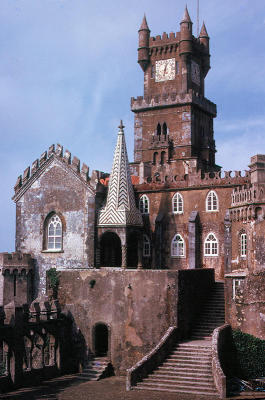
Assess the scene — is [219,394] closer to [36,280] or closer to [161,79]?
[36,280]

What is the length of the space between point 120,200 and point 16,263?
9400mm

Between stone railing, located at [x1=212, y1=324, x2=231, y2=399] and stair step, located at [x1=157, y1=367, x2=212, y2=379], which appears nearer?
stone railing, located at [x1=212, y1=324, x2=231, y2=399]

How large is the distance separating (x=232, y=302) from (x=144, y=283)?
5032 millimetres

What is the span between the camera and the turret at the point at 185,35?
53.9 meters

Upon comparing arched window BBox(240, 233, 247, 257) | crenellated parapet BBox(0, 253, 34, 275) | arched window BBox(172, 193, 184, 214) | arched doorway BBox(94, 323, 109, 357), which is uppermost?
arched window BBox(172, 193, 184, 214)

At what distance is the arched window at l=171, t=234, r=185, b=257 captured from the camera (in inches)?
1655

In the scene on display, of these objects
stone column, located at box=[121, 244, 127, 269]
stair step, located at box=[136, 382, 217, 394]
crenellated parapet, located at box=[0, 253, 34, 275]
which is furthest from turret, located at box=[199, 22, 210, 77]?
stair step, located at box=[136, 382, 217, 394]

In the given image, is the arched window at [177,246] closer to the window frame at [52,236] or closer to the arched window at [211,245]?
the arched window at [211,245]

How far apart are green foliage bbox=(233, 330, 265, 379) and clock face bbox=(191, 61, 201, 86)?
30787mm

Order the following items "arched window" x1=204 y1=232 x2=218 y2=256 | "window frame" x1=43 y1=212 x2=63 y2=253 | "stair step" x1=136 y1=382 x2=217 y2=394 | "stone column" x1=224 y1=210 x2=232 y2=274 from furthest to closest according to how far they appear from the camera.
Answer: "window frame" x1=43 y1=212 x2=63 y2=253 < "arched window" x1=204 y1=232 x2=218 y2=256 < "stone column" x1=224 y1=210 x2=232 y2=274 < "stair step" x1=136 y1=382 x2=217 y2=394

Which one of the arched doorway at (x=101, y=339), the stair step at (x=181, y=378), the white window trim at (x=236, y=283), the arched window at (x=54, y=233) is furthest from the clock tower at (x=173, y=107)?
the stair step at (x=181, y=378)

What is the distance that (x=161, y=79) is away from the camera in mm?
55188

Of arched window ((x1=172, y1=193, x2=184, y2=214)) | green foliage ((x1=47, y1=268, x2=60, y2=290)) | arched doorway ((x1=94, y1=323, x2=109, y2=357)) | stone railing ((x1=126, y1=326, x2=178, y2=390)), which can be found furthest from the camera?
arched window ((x1=172, y1=193, x2=184, y2=214))

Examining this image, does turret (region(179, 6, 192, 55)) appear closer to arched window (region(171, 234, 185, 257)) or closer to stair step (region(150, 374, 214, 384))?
arched window (region(171, 234, 185, 257))
